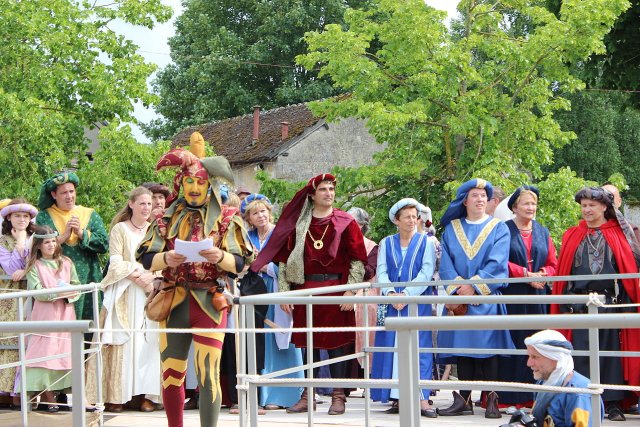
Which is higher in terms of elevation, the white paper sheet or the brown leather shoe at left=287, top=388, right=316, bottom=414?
the white paper sheet

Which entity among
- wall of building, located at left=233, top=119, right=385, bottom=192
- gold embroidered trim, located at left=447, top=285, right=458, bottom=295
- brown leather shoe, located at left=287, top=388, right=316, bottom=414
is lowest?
brown leather shoe, located at left=287, top=388, right=316, bottom=414

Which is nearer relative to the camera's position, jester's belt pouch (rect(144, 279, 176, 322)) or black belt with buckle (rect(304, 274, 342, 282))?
jester's belt pouch (rect(144, 279, 176, 322))

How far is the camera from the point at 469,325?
3660 mm

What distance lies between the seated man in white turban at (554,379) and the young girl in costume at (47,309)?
14.0ft

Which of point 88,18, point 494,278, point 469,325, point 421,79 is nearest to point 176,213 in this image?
point 494,278

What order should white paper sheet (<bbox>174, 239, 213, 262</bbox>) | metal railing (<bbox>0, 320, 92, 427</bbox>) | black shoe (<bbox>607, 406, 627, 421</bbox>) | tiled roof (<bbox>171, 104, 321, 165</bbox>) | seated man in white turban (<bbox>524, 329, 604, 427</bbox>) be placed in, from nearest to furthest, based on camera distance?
metal railing (<bbox>0, 320, 92, 427</bbox>)
seated man in white turban (<bbox>524, 329, 604, 427</bbox>)
white paper sheet (<bbox>174, 239, 213, 262</bbox>)
black shoe (<bbox>607, 406, 627, 421</bbox>)
tiled roof (<bbox>171, 104, 321, 165</bbox>)

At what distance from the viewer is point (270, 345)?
8.92 meters

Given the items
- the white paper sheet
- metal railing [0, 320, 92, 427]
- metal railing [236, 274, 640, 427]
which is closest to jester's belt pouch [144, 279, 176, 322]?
the white paper sheet

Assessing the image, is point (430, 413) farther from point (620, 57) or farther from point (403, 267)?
point (620, 57)

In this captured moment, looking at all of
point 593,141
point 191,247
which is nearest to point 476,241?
point 191,247

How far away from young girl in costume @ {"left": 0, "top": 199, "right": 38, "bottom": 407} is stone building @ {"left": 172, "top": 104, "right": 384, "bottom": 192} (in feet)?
86.6

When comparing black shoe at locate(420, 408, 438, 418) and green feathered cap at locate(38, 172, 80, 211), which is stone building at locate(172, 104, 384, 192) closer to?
green feathered cap at locate(38, 172, 80, 211)

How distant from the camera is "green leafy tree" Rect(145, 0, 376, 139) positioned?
39.5 metres

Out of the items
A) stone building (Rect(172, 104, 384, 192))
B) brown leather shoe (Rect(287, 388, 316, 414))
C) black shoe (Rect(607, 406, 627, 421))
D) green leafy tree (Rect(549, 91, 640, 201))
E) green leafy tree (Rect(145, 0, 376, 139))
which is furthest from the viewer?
green leafy tree (Rect(549, 91, 640, 201))
